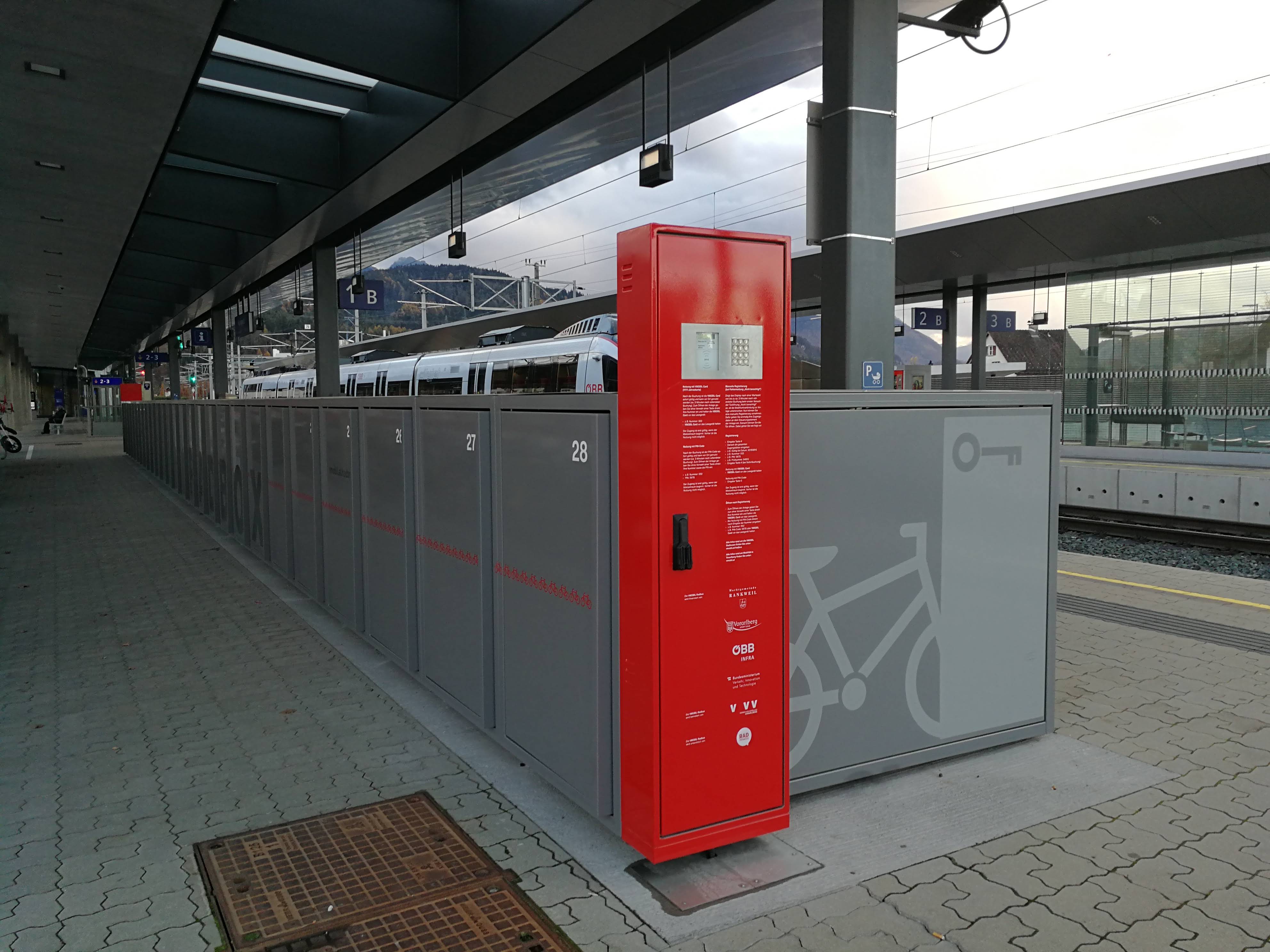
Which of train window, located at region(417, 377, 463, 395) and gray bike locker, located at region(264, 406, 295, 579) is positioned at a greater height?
train window, located at region(417, 377, 463, 395)

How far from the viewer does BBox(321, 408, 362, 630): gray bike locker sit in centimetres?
644

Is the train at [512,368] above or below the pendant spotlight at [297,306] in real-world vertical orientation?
below

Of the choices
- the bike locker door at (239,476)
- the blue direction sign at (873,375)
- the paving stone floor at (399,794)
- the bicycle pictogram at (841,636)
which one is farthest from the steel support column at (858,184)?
the bike locker door at (239,476)

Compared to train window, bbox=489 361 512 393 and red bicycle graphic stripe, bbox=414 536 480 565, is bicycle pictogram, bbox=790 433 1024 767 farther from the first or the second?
train window, bbox=489 361 512 393

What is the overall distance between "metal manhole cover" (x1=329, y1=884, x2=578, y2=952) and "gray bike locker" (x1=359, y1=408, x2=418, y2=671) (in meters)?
2.52

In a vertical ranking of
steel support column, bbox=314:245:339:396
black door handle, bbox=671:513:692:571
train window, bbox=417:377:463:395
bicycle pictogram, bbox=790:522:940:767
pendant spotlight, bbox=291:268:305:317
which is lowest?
bicycle pictogram, bbox=790:522:940:767

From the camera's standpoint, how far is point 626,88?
9.23 m

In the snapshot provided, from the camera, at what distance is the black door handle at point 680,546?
315cm

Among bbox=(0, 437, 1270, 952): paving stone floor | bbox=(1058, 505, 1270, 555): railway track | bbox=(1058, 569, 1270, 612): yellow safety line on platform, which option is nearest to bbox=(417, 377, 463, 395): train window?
bbox=(1058, 505, 1270, 555): railway track

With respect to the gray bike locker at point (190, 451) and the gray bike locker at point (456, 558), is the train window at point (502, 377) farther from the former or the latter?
the gray bike locker at point (456, 558)

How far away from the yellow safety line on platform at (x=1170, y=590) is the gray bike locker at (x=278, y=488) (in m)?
6.87

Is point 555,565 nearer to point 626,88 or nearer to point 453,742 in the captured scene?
point 453,742

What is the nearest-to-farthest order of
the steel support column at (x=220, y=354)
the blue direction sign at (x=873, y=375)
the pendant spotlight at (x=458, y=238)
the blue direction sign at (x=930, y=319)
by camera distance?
1. the blue direction sign at (x=873, y=375)
2. the pendant spotlight at (x=458, y=238)
3. the blue direction sign at (x=930, y=319)
4. the steel support column at (x=220, y=354)

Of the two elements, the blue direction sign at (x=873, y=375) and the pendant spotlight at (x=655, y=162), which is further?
the pendant spotlight at (x=655, y=162)
